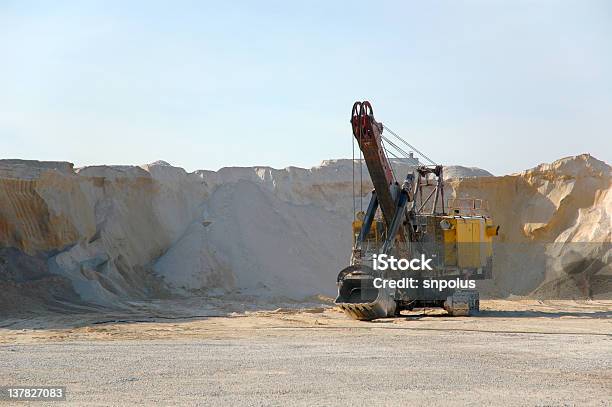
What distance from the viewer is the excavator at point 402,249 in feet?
71.5

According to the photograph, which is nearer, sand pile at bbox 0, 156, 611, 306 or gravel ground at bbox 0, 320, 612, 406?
gravel ground at bbox 0, 320, 612, 406

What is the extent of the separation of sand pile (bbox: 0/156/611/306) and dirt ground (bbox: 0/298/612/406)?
22.1 feet

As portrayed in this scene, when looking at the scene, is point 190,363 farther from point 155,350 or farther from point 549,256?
point 549,256

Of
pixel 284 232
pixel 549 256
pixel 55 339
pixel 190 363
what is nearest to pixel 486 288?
pixel 549 256

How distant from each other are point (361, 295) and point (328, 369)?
30.3 feet

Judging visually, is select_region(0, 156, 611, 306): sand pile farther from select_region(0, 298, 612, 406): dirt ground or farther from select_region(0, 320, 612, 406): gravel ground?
select_region(0, 320, 612, 406): gravel ground

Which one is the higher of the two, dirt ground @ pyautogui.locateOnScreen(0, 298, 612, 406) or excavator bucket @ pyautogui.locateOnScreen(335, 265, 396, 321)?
excavator bucket @ pyautogui.locateOnScreen(335, 265, 396, 321)

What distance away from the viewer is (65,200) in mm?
31922

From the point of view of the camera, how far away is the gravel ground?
35.2 ft

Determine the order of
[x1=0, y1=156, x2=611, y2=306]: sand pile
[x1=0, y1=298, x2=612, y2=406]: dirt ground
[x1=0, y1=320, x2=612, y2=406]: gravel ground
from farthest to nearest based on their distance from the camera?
1. [x1=0, y1=156, x2=611, y2=306]: sand pile
2. [x1=0, y1=298, x2=612, y2=406]: dirt ground
3. [x1=0, y1=320, x2=612, y2=406]: gravel ground

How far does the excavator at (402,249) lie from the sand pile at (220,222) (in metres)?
9.65

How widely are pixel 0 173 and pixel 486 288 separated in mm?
18867

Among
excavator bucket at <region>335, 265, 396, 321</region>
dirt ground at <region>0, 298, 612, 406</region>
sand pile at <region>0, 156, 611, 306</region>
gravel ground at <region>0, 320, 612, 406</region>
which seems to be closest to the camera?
gravel ground at <region>0, 320, 612, 406</region>

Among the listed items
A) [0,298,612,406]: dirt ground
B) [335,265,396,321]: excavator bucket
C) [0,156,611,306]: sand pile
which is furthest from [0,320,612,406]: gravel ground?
[0,156,611,306]: sand pile
